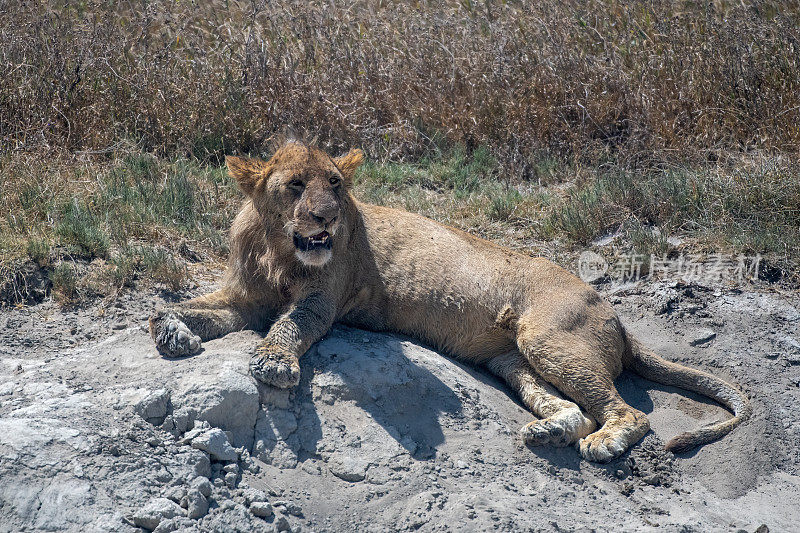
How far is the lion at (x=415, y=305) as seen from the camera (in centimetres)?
555

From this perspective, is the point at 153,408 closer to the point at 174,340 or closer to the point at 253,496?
the point at 174,340

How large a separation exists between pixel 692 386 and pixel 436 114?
5.38 meters

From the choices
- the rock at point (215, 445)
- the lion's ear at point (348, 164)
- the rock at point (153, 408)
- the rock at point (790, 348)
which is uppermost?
the lion's ear at point (348, 164)

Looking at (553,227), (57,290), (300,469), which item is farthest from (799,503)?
(57,290)

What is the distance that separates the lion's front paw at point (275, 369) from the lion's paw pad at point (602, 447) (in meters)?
2.00

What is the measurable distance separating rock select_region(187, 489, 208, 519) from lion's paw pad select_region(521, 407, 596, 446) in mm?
2183

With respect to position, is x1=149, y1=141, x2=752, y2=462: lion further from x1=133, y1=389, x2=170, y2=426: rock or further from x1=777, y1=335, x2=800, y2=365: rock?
x1=777, y1=335, x2=800, y2=365: rock

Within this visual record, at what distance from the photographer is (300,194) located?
5.62 meters

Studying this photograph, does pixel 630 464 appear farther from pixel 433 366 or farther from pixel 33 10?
pixel 33 10

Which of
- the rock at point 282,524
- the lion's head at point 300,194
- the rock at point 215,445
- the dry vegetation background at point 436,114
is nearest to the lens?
the rock at point 282,524

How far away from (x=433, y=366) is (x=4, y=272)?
340cm

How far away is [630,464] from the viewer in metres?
5.57

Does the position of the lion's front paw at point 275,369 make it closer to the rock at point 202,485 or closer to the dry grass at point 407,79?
the rock at point 202,485

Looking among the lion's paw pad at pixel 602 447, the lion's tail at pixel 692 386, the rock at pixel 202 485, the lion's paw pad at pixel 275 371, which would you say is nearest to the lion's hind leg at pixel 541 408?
the lion's paw pad at pixel 602 447
